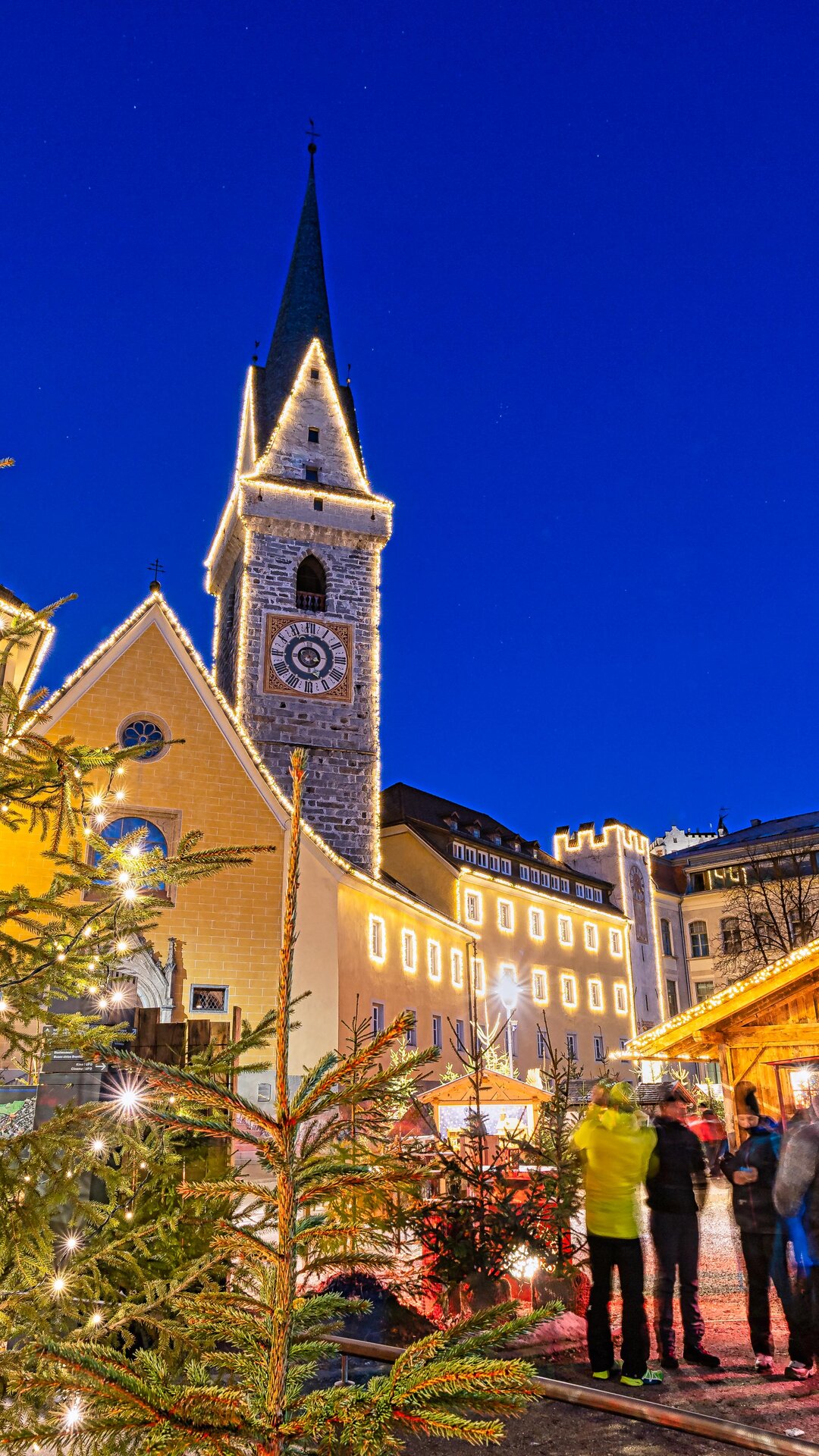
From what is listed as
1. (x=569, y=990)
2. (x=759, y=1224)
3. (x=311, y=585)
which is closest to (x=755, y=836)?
(x=569, y=990)

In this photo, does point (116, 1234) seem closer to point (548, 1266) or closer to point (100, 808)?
point (100, 808)

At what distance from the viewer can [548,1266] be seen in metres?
7.71

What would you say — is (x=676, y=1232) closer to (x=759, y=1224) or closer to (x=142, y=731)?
(x=759, y=1224)

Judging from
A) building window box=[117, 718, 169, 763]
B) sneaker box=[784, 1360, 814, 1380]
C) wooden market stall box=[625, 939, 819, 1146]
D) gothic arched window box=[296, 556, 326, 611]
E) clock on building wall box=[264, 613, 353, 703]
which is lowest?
sneaker box=[784, 1360, 814, 1380]

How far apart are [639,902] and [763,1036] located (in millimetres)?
42956

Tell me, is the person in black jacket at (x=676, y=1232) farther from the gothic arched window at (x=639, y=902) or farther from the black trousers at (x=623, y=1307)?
the gothic arched window at (x=639, y=902)

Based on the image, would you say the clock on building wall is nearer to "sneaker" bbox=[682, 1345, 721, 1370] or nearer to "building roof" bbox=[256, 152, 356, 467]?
"building roof" bbox=[256, 152, 356, 467]

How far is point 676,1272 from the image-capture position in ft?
24.7

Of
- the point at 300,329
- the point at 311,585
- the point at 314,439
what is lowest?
the point at 311,585

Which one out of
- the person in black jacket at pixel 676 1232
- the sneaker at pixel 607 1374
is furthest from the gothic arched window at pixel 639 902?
the sneaker at pixel 607 1374

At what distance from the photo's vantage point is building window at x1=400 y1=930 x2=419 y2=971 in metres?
29.7

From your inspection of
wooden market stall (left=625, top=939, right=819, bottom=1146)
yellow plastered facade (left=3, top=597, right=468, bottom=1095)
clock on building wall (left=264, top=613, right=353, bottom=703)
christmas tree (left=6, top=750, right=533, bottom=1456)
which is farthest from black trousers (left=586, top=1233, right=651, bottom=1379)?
clock on building wall (left=264, top=613, right=353, bottom=703)

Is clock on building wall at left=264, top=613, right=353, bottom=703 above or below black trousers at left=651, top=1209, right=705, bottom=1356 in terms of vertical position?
above

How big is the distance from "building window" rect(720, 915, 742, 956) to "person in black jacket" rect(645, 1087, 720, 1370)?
37013mm
